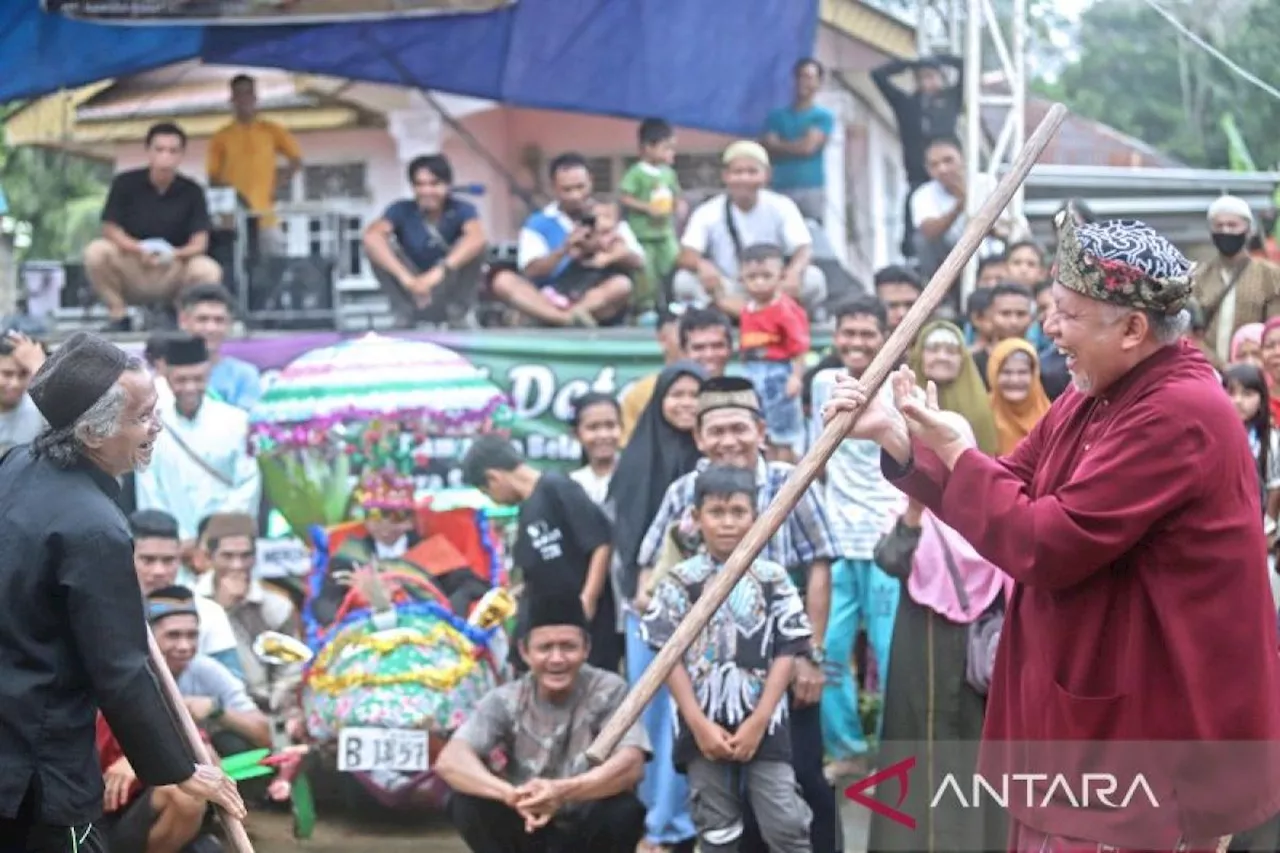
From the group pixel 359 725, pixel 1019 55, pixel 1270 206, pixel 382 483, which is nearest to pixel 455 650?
pixel 359 725

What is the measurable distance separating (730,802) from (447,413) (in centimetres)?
297

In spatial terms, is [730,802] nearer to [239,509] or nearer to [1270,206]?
[239,509]

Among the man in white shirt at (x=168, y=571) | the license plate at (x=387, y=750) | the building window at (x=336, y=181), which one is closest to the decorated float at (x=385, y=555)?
the license plate at (x=387, y=750)

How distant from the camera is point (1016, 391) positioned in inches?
324

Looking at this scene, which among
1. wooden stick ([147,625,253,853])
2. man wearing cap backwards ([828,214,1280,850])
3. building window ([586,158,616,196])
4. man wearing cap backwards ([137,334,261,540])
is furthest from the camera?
building window ([586,158,616,196])

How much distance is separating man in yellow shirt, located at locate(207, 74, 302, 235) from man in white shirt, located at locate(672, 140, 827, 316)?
2.93m

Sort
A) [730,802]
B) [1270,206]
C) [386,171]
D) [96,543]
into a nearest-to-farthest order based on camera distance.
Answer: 1. [96,543]
2. [730,802]
3. [1270,206]
4. [386,171]

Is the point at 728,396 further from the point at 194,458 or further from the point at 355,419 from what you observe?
the point at 194,458

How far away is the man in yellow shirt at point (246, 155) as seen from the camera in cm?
1202

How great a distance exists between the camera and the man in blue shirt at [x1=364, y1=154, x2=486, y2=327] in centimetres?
1052

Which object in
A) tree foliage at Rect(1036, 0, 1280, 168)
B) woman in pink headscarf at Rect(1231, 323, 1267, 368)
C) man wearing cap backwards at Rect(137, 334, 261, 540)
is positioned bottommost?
man wearing cap backwards at Rect(137, 334, 261, 540)

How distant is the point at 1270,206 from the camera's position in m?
15.1

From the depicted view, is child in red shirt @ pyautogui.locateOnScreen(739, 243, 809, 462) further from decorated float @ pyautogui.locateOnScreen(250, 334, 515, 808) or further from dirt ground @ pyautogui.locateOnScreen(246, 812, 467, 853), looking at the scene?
dirt ground @ pyautogui.locateOnScreen(246, 812, 467, 853)

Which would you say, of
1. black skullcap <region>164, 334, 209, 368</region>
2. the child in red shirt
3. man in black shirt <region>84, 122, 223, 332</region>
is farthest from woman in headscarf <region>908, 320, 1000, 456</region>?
man in black shirt <region>84, 122, 223, 332</region>
